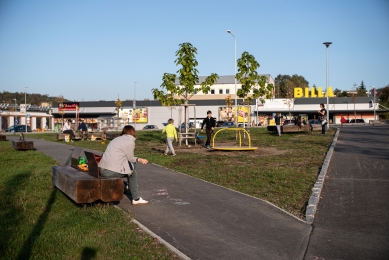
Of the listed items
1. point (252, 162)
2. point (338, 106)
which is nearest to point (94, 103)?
point (338, 106)

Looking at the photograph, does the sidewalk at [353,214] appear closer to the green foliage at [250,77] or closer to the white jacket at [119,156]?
the white jacket at [119,156]

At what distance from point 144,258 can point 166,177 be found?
647cm

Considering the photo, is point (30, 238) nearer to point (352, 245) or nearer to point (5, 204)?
point (5, 204)

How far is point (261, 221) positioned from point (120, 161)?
279cm

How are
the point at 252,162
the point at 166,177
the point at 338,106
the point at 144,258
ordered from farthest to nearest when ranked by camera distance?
1. the point at 338,106
2. the point at 252,162
3. the point at 166,177
4. the point at 144,258

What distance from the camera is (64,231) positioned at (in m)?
6.59

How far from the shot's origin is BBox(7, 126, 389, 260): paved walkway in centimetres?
591

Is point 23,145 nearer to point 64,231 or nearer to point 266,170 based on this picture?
point 266,170

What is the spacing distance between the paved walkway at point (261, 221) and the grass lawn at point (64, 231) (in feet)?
1.51

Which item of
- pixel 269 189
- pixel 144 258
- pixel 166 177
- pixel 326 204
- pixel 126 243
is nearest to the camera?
pixel 144 258

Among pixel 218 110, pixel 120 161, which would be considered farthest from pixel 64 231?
pixel 218 110

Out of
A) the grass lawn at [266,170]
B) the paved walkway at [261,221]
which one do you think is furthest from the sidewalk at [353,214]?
the grass lawn at [266,170]

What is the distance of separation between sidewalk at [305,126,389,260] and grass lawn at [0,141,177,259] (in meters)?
2.21

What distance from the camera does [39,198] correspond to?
920 centimetres
